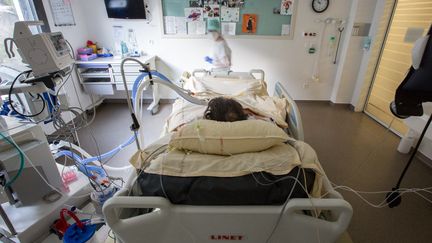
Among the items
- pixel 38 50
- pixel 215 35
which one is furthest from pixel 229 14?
pixel 38 50

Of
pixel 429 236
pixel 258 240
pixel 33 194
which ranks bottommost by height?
pixel 429 236

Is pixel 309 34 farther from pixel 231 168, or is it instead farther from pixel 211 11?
pixel 231 168

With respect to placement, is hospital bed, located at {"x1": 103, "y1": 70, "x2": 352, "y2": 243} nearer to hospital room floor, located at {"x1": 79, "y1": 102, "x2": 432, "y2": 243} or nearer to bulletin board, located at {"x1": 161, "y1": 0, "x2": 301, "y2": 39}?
hospital room floor, located at {"x1": 79, "y1": 102, "x2": 432, "y2": 243}

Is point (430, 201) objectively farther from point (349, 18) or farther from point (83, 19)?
point (83, 19)

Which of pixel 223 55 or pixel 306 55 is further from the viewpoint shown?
pixel 306 55

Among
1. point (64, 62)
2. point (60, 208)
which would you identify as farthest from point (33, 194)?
point (64, 62)

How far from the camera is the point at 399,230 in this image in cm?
169

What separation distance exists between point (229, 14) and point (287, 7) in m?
0.87

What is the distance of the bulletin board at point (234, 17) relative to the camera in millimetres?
3432

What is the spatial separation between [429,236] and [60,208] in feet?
8.70

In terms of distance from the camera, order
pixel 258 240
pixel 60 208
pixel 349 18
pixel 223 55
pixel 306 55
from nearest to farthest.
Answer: pixel 258 240, pixel 60 208, pixel 223 55, pixel 349 18, pixel 306 55

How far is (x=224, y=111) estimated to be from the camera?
63.6 inches

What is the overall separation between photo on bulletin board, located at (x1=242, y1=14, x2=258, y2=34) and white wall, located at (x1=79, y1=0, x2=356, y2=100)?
150 millimetres

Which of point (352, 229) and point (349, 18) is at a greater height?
point (349, 18)
